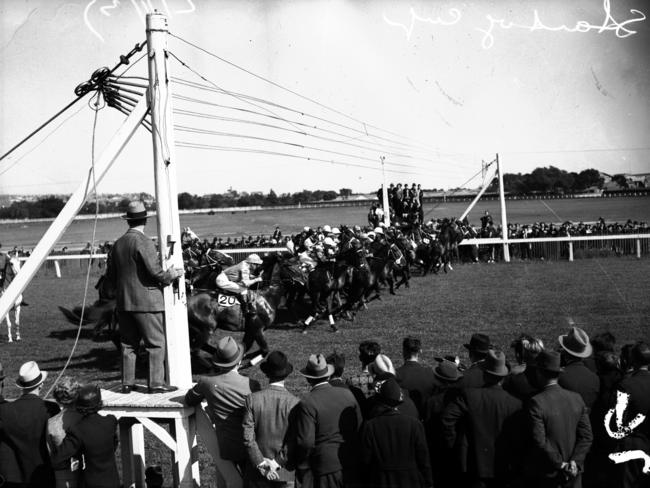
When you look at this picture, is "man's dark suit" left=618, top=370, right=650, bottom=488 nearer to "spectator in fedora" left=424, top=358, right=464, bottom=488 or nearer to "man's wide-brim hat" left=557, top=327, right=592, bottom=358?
"man's wide-brim hat" left=557, top=327, right=592, bottom=358

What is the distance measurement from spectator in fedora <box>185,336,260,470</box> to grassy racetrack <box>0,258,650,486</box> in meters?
1.41

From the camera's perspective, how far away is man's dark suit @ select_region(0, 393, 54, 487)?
493cm

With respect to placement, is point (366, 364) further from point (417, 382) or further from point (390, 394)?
point (390, 394)

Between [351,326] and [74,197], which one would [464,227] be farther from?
[74,197]

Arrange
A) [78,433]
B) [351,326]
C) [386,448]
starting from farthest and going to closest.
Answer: [351,326], [78,433], [386,448]

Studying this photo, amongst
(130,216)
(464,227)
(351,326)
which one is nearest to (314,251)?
(351,326)

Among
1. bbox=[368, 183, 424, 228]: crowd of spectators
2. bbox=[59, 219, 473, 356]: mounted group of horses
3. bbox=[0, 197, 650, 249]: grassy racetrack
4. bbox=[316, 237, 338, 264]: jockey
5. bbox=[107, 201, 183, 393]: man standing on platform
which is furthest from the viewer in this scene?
bbox=[0, 197, 650, 249]: grassy racetrack

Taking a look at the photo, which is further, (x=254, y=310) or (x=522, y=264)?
(x=522, y=264)

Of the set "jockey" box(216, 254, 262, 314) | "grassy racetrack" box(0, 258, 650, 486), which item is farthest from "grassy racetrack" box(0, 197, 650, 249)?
"jockey" box(216, 254, 262, 314)

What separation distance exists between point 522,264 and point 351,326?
12.4m

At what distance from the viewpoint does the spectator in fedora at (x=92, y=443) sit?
15.8 feet

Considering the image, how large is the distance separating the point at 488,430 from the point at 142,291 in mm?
3135

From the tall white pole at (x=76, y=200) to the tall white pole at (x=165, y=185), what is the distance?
0.65 feet

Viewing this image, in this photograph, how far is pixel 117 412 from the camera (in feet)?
18.8
